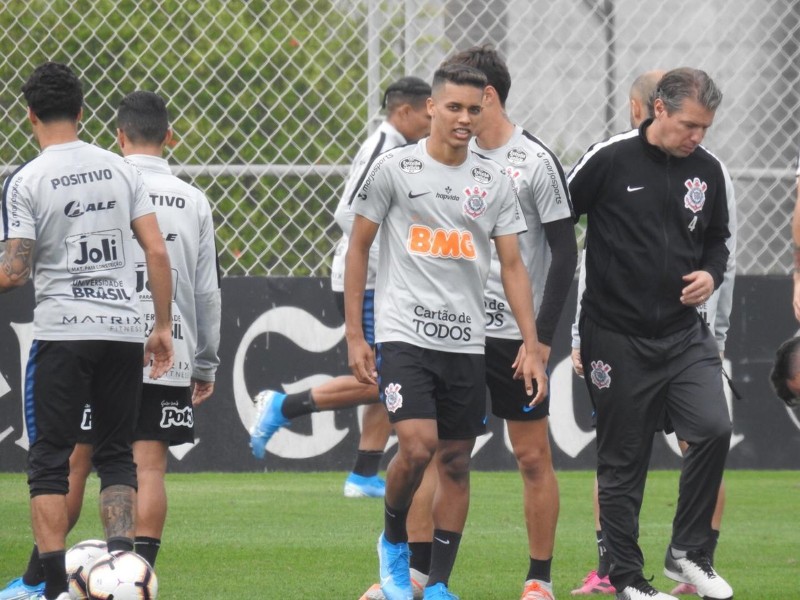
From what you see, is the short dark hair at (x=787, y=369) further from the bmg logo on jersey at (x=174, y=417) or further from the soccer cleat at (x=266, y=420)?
the soccer cleat at (x=266, y=420)

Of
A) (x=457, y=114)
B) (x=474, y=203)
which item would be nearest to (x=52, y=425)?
(x=474, y=203)

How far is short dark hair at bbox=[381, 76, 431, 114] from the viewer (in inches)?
331

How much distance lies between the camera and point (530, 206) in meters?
5.98

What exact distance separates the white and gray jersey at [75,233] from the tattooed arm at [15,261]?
0.03 meters

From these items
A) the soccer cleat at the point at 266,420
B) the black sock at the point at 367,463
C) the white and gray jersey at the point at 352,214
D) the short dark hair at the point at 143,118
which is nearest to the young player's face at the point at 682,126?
the short dark hair at the point at 143,118

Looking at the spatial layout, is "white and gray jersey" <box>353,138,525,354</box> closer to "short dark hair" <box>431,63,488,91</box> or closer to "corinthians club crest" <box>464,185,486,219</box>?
"corinthians club crest" <box>464,185,486,219</box>

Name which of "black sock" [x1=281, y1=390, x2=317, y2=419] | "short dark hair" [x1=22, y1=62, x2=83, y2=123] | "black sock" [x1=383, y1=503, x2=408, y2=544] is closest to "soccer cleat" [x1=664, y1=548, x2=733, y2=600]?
"black sock" [x1=383, y1=503, x2=408, y2=544]

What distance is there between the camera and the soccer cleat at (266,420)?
28.9 ft

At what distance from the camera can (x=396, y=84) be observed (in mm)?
8461

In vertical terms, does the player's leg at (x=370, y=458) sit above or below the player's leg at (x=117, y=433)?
below

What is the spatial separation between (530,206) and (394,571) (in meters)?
1.49

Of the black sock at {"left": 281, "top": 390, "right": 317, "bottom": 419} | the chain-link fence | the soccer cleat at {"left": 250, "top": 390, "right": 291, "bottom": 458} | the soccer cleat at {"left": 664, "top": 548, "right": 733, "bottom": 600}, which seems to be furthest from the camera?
→ the chain-link fence

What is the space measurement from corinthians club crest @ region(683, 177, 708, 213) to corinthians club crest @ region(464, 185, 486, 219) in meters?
0.73

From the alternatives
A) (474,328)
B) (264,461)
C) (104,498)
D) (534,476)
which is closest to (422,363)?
(474,328)
